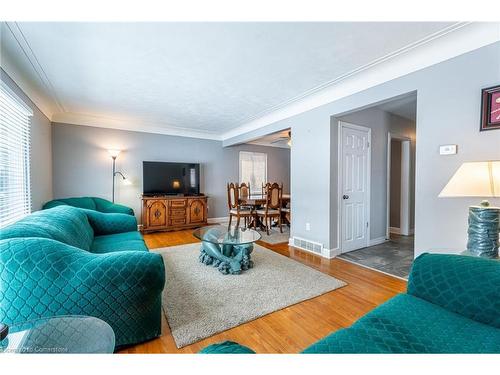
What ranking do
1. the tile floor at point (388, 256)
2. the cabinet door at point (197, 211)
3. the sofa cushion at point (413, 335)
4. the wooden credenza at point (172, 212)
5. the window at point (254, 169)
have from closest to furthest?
the sofa cushion at point (413, 335)
the tile floor at point (388, 256)
the wooden credenza at point (172, 212)
the cabinet door at point (197, 211)
the window at point (254, 169)

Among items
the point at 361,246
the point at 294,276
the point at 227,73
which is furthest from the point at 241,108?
the point at 361,246

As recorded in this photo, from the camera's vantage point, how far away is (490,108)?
1.78 m

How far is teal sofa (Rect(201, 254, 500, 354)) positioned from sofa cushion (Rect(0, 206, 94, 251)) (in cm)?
Answer: 157

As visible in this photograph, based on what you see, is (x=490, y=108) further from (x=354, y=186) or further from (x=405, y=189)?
(x=405, y=189)

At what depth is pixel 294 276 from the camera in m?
2.63

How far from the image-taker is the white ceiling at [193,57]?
6.08 ft

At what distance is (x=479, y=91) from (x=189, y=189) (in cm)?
505

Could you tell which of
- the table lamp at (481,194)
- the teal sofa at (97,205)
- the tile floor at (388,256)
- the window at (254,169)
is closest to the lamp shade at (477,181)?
the table lamp at (481,194)

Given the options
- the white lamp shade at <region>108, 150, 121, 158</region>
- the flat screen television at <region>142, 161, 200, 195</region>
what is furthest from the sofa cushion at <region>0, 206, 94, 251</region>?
the flat screen television at <region>142, 161, 200, 195</region>

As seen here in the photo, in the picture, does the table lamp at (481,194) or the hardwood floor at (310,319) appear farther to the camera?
the hardwood floor at (310,319)

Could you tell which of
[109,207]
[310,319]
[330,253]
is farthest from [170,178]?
[310,319]

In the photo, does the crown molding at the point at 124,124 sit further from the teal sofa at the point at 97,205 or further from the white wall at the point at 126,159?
the teal sofa at the point at 97,205

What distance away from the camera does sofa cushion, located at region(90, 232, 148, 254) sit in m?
2.23

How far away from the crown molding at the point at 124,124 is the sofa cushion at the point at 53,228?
286cm
